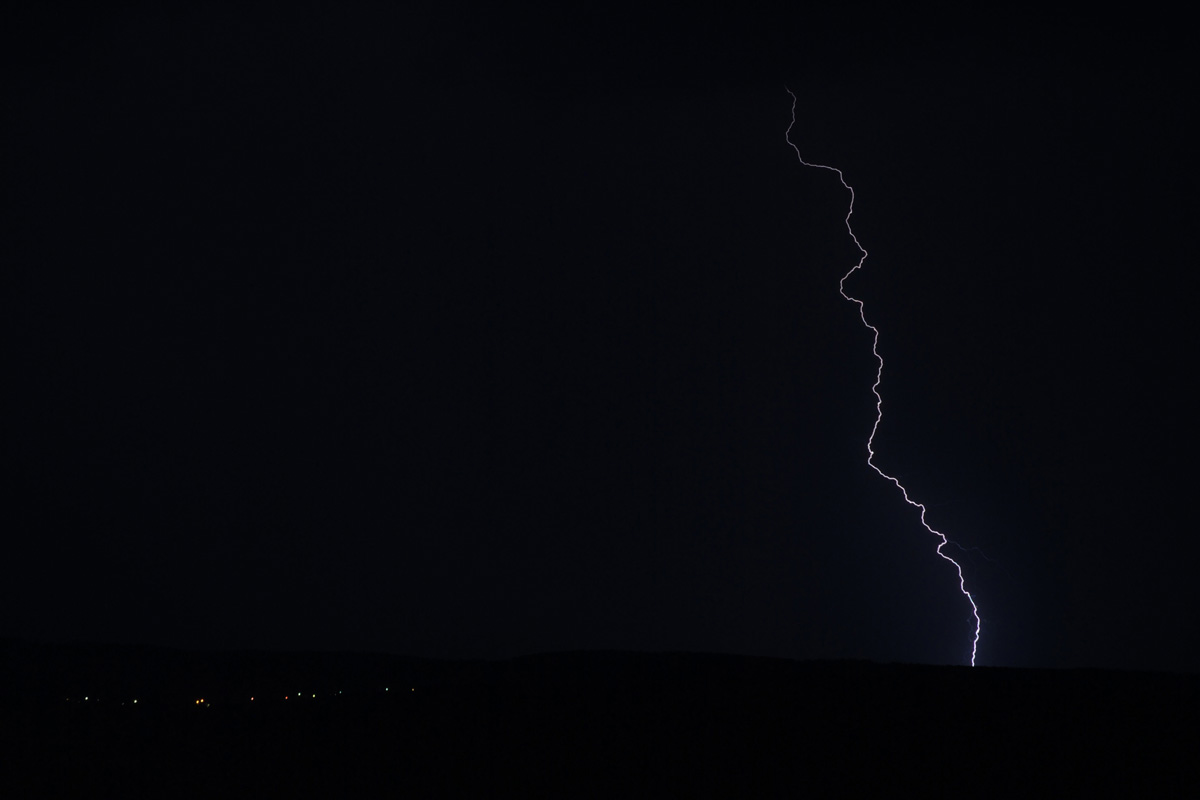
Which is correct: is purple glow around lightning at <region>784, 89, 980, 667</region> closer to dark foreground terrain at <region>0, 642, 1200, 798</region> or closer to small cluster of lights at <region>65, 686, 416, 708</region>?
dark foreground terrain at <region>0, 642, 1200, 798</region>

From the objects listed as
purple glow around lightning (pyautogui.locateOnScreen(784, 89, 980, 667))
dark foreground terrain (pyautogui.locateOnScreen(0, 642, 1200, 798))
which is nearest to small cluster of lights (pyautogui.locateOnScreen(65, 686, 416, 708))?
dark foreground terrain (pyautogui.locateOnScreen(0, 642, 1200, 798))

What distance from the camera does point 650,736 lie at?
109 centimetres

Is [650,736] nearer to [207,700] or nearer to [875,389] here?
[207,700]

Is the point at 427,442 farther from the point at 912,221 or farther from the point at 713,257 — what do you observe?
the point at 912,221

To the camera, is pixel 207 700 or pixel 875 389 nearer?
pixel 207 700

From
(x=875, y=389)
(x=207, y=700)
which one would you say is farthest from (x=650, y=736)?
(x=875, y=389)

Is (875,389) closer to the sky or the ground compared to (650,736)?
closer to the sky

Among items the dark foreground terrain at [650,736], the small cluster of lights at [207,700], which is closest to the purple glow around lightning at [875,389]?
the dark foreground terrain at [650,736]

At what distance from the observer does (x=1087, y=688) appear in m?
1.10

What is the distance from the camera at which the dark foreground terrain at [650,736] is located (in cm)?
100

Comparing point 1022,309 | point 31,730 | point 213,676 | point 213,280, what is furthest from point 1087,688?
point 213,280

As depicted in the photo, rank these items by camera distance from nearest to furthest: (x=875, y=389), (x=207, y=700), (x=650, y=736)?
(x=650, y=736), (x=207, y=700), (x=875, y=389)

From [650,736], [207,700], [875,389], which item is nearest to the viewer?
[650,736]

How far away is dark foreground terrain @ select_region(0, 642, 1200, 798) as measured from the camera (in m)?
1.00
